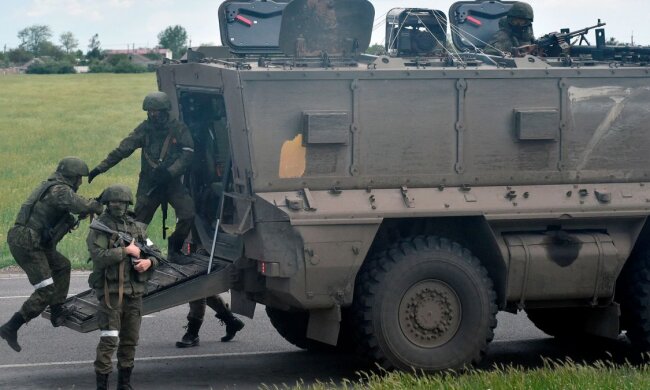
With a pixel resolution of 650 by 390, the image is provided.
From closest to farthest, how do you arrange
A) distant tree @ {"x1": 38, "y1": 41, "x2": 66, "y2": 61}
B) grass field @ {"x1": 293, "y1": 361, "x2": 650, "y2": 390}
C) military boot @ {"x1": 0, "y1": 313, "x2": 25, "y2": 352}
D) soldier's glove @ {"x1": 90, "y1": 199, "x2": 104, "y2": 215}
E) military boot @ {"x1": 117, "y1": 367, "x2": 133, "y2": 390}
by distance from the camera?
grass field @ {"x1": 293, "y1": 361, "x2": 650, "y2": 390}, military boot @ {"x1": 117, "y1": 367, "x2": 133, "y2": 390}, soldier's glove @ {"x1": 90, "y1": 199, "x2": 104, "y2": 215}, military boot @ {"x1": 0, "y1": 313, "x2": 25, "y2": 352}, distant tree @ {"x1": 38, "y1": 41, "x2": 66, "y2": 61}

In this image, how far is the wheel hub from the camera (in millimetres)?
9688

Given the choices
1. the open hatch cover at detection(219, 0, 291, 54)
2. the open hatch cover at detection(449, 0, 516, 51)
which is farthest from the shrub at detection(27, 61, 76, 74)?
the open hatch cover at detection(219, 0, 291, 54)

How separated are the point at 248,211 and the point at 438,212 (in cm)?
141

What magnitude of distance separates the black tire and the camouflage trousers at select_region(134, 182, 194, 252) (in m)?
2.99

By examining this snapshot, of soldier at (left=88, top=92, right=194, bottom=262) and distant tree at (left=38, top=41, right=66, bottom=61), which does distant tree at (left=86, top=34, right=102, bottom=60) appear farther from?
soldier at (left=88, top=92, right=194, bottom=262)

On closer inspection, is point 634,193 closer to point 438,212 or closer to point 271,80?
point 438,212

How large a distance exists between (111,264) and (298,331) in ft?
7.94

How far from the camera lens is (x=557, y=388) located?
26.3 ft

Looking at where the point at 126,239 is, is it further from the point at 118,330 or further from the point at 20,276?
the point at 20,276

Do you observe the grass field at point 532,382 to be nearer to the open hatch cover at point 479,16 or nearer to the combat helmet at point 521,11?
the combat helmet at point 521,11

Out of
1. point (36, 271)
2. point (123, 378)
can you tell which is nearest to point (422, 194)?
point (123, 378)

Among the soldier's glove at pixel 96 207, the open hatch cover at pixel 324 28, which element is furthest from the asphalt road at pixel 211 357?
the open hatch cover at pixel 324 28

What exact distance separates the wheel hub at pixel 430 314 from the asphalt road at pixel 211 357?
2.42 feet

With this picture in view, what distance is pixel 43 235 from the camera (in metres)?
10.3
